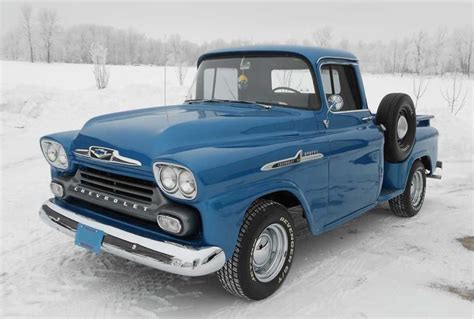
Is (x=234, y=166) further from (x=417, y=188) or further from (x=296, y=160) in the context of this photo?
(x=417, y=188)

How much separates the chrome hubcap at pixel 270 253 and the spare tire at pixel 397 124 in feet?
7.04

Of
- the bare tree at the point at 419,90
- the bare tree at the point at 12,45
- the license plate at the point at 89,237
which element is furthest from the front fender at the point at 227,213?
the bare tree at the point at 12,45

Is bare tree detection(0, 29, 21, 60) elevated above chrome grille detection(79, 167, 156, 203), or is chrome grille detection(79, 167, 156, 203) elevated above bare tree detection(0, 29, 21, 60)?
bare tree detection(0, 29, 21, 60)

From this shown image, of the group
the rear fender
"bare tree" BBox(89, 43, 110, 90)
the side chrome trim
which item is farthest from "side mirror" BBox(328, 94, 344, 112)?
"bare tree" BBox(89, 43, 110, 90)

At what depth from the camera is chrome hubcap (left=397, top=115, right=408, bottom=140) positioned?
211 inches

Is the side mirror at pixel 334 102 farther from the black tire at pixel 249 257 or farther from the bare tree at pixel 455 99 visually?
the bare tree at pixel 455 99

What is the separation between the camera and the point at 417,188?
636cm

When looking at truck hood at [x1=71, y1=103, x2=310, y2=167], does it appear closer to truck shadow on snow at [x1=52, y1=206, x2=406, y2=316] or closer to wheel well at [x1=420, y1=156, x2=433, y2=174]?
truck shadow on snow at [x1=52, y1=206, x2=406, y2=316]

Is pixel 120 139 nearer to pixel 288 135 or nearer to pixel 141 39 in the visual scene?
pixel 288 135

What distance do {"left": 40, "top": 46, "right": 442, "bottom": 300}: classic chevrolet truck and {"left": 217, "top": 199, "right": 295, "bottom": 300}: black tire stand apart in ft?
0.03

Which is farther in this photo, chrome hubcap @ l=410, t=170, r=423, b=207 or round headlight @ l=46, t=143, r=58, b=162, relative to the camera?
chrome hubcap @ l=410, t=170, r=423, b=207

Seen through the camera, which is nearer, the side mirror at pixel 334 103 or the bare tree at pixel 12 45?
the side mirror at pixel 334 103

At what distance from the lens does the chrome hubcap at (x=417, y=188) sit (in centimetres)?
625

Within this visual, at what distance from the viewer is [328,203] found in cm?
420
